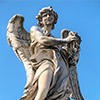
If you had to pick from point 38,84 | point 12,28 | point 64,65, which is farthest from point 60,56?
point 12,28

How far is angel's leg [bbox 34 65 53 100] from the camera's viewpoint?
30.4ft

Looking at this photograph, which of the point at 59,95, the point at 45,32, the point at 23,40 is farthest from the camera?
the point at 23,40

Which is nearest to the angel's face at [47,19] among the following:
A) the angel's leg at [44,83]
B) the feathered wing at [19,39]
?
the feathered wing at [19,39]

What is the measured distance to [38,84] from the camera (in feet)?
31.1

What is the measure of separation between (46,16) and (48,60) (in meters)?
0.98

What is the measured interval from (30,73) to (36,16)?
125 centimetres

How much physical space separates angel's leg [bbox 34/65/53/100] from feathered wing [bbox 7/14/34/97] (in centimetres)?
53

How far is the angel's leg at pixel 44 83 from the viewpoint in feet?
30.4

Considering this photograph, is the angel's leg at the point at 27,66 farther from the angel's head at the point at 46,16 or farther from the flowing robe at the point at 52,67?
the angel's head at the point at 46,16

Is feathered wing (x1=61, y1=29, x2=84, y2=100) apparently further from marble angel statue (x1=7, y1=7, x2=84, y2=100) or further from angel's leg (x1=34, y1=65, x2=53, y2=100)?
angel's leg (x1=34, y1=65, x2=53, y2=100)

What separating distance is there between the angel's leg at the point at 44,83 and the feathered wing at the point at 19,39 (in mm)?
534

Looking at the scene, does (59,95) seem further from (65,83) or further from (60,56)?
(60,56)

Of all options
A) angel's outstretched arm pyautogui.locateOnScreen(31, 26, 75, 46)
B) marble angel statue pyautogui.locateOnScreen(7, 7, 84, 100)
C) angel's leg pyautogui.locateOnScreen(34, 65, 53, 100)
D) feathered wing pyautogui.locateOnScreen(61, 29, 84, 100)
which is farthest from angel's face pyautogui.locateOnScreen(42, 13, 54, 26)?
angel's leg pyautogui.locateOnScreen(34, 65, 53, 100)

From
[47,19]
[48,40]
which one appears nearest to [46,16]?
[47,19]
